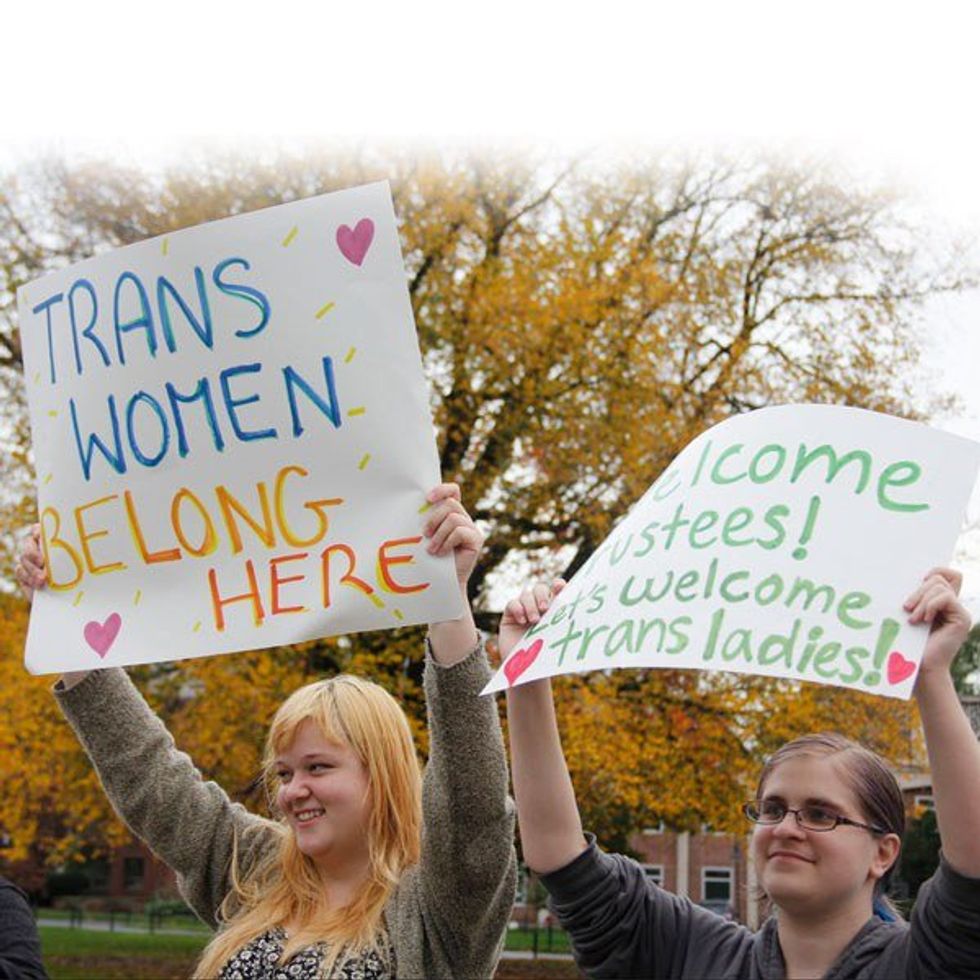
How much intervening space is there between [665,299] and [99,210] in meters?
5.89

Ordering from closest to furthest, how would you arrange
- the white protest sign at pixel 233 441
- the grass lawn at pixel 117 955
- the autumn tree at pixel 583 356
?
1. the white protest sign at pixel 233 441
2. the autumn tree at pixel 583 356
3. the grass lawn at pixel 117 955

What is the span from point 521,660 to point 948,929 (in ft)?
2.49

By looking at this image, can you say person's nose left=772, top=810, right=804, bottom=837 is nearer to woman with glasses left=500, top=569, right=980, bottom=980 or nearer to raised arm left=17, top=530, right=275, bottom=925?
woman with glasses left=500, top=569, right=980, bottom=980

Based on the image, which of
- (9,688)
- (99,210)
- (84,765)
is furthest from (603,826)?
(99,210)

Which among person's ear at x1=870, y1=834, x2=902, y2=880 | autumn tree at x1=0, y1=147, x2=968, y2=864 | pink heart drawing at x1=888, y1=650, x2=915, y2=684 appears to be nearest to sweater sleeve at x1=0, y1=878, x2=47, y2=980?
person's ear at x1=870, y1=834, x2=902, y2=880

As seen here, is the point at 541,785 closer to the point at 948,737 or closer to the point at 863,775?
the point at 863,775

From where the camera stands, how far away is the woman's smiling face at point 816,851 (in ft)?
6.56

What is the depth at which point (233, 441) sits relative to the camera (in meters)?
2.96

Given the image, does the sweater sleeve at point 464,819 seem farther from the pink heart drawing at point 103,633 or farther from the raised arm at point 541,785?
the pink heart drawing at point 103,633

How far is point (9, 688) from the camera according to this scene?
12242 millimetres

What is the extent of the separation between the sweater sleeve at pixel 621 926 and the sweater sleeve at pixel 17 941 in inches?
36.6

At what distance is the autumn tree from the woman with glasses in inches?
359

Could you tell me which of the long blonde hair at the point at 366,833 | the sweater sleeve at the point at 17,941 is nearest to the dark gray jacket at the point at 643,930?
the long blonde hair at the point at 366,833

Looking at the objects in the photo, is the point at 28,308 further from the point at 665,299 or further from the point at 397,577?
the point at 665,299
